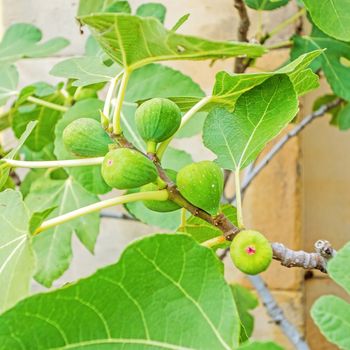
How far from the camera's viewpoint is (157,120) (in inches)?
21.7

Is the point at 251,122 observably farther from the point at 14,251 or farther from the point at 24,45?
the point at 24,45

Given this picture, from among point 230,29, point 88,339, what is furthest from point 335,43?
point 88,339

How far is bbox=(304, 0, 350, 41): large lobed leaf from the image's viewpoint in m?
0.75

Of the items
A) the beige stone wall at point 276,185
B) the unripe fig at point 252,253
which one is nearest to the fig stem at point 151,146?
the unripe fig at point 252,253

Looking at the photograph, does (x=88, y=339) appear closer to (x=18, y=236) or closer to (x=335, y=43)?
(x=18, y=236)

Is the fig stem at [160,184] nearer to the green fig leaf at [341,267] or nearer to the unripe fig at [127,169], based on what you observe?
the unripe fig at [127,169]

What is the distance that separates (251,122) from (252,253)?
0.18m

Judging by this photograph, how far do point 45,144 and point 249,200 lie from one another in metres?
0.63

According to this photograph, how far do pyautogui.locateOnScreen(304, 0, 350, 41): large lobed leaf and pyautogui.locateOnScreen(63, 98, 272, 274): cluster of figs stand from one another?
273mm

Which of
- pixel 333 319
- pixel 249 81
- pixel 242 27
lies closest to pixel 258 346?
pixel 333 319

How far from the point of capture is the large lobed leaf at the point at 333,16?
0.75 metres

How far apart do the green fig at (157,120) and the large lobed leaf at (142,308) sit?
5.4 inches

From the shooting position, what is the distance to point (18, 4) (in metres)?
1.80

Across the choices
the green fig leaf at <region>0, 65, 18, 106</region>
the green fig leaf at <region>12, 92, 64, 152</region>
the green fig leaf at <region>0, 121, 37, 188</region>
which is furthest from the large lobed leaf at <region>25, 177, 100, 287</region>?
the green fig leaf at <region>0, 121, 37, 188</region>
